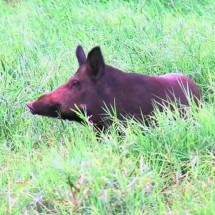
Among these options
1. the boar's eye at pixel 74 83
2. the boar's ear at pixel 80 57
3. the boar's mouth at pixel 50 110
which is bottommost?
the boar's mouth at pixel 50 110

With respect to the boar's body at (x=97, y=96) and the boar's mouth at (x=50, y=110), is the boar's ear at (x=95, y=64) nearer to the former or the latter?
the boar's body at (x=97, y=96)

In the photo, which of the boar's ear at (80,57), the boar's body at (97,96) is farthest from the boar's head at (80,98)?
the boar's ear at (80,57)

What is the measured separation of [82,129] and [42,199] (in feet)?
4.43

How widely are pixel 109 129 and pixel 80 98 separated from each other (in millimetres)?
377

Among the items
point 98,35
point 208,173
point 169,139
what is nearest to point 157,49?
point 98,35

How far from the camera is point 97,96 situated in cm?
520

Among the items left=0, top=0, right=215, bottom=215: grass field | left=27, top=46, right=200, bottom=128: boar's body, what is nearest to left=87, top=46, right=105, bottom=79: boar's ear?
left=27, top=46, right=200, bottom=128: boar's body

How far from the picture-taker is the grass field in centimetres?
385

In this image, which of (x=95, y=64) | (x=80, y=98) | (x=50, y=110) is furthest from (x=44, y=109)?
(x=95, y=64)

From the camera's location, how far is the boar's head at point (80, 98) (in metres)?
5.19

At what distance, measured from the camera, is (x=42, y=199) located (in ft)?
12.9

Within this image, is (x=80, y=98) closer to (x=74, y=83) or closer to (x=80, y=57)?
(x=74, y=83)

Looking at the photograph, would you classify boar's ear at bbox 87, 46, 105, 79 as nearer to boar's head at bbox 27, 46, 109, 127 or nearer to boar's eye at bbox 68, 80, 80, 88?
boar's head at bbox 27, 46, 109, 127

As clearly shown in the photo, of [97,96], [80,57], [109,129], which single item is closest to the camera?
[109,129]
